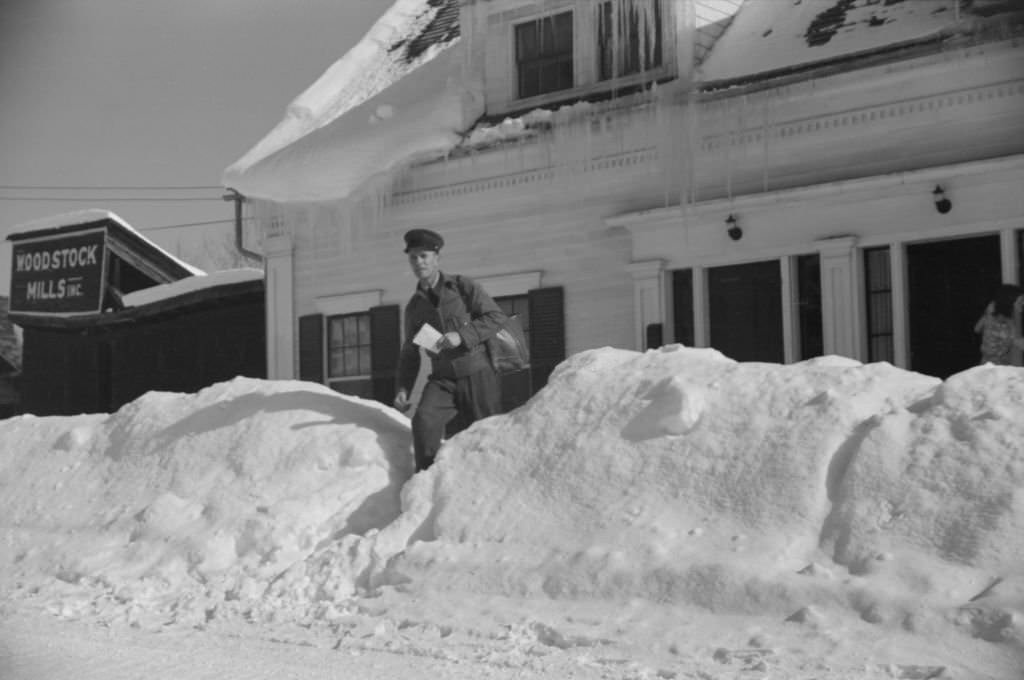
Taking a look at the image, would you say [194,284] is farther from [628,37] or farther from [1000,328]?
[1000,328]

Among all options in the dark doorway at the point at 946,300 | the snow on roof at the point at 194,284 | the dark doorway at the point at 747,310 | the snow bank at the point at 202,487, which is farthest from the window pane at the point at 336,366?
the dark doorway at the point at 946,300

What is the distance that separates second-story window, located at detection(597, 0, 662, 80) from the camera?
12.9 meters

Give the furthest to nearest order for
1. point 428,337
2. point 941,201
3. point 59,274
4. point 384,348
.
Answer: point 59,274 < point 384,348 < point 941,201 < point 428,337

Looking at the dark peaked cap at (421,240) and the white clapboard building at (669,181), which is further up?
the white clapboard building at (669,181)

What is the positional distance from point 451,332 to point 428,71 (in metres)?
8.95

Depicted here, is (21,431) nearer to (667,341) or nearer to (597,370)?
(597,370)

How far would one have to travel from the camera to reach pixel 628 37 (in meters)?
13.1

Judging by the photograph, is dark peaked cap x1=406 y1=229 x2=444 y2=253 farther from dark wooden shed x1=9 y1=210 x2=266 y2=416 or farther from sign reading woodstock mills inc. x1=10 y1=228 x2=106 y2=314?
sign reading woodstock mills inc. x1=10 y1=228 x2=106 y2=314

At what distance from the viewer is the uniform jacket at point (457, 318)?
6.86 metres

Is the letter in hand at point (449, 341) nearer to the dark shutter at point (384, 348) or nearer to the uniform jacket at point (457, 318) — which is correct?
the uniform jacket at point (457, 318)

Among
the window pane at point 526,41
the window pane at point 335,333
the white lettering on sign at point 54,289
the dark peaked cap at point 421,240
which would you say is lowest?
the window pane at point 335,333

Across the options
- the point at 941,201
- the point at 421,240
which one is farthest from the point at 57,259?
the point at 421,240

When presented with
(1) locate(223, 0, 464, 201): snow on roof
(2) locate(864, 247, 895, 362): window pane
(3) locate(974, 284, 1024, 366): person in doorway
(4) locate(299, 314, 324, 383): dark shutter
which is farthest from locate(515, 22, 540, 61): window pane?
(3) locate(974, 284, 1024, 366): person in doorway

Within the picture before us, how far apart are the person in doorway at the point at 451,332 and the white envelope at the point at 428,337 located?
7 centimetres
